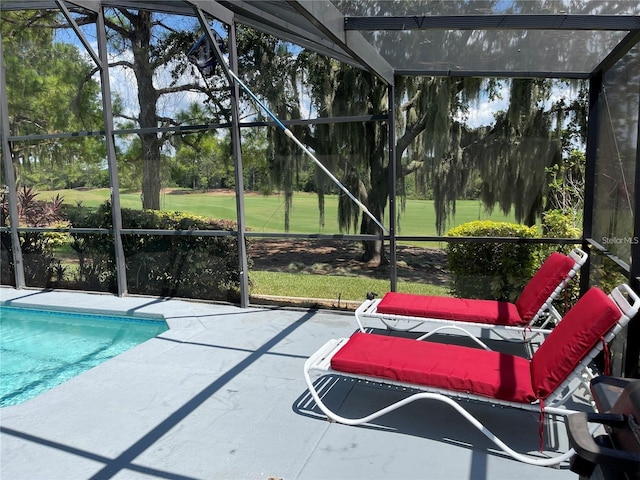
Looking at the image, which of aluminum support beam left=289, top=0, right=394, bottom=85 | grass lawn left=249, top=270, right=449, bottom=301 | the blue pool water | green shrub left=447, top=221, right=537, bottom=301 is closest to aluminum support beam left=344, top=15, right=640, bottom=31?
aluminum support beam left=289, top=0, right=394, bottom=85

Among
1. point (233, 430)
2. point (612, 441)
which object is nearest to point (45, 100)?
point (233, 430)

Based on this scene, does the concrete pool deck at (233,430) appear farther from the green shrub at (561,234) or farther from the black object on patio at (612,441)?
the green shrub at (561,234)

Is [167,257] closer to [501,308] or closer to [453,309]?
[453,309]

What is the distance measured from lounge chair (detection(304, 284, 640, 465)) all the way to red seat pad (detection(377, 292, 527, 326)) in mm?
887

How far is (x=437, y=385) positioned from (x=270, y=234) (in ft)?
11.1

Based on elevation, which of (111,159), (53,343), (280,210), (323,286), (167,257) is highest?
(111,159)

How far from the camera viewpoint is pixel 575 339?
8.43ft

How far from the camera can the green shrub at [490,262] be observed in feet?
16.6

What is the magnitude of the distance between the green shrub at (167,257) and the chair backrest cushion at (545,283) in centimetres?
354

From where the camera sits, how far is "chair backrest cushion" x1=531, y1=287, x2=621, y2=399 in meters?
2.47

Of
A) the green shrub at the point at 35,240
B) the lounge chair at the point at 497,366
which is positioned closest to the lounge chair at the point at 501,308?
the lounge chair at the point at 497,366

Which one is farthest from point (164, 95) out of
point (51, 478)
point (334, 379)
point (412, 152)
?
point (51, 478)

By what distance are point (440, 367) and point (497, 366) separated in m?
0.38

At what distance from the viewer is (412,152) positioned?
17.4 feet
